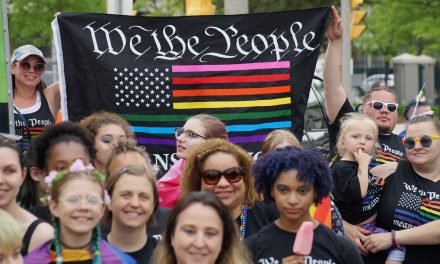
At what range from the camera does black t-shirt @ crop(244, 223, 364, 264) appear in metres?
5.43

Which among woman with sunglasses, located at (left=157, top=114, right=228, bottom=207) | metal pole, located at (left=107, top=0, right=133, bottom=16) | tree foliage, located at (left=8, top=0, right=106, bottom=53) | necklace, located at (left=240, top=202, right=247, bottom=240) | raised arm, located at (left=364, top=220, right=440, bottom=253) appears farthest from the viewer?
tree foliage, located at (left=8, top=0, right=106, bottom=53)

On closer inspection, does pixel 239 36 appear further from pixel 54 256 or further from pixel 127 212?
pixel 54 256

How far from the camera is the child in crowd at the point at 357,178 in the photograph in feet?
24.7

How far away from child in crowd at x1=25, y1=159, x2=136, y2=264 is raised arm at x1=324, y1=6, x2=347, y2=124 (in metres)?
3.37

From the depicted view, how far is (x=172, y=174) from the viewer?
732 centimetres

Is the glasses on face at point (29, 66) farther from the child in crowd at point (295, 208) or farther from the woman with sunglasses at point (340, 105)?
the child in crowd at point (295, 208)

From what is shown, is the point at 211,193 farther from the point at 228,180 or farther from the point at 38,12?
the point at 38,12

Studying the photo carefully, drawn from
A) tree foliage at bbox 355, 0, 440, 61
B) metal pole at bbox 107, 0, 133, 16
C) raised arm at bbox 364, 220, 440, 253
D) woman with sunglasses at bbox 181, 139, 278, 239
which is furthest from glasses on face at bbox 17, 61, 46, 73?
tree foliage at bbox 355, 0, 440, 61

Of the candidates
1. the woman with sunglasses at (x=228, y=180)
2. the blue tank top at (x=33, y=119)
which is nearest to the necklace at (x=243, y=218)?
the woman with sunglasses at (x=228, y=180)

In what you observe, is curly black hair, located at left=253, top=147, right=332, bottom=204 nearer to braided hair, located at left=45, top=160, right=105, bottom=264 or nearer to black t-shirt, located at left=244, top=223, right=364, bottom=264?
black t-shirt, located at left=244, top=223, right=364, bottom=264

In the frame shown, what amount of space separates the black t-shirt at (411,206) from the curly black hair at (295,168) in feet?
7.01

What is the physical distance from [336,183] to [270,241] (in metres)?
2.18

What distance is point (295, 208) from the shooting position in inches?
215

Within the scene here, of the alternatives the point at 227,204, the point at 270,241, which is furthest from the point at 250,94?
the point at 270,241
